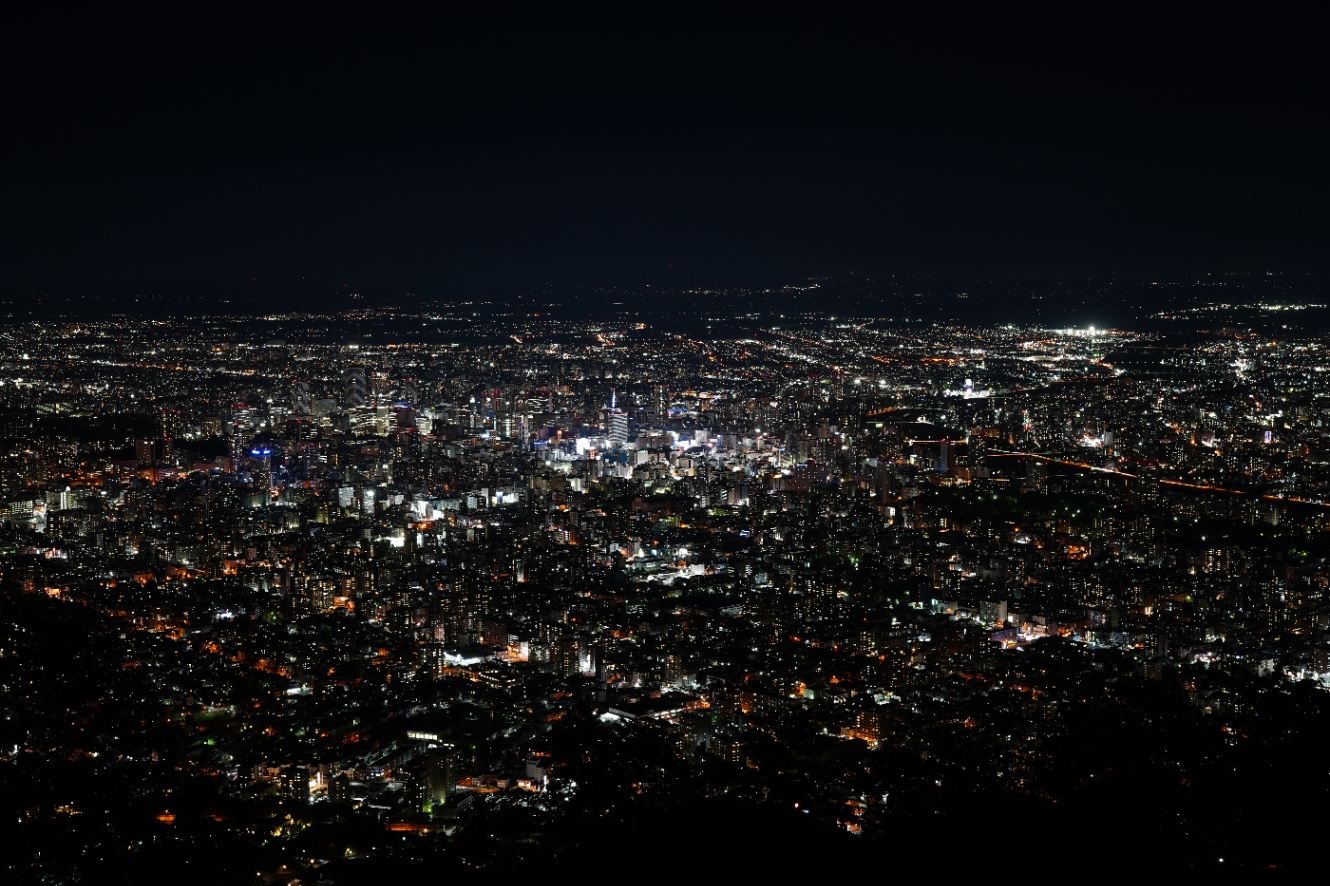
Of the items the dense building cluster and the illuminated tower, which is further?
the illuminated tower

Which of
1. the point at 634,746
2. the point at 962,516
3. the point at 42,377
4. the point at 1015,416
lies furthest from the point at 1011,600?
the point at 42,377

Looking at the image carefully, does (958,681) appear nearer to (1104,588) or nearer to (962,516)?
(1104,588)

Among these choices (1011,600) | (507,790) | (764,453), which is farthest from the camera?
(764,453)

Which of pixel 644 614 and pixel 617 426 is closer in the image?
pixel 644 614

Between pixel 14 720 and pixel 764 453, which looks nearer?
pixel 14 720

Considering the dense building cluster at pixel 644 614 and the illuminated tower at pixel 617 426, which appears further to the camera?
the illuminated tower at pixel 617 426

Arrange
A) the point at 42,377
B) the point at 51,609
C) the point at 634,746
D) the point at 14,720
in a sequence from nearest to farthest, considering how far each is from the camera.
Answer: the point at 634,746, the point at 14,720, the point at 51,609, the point at 42,377

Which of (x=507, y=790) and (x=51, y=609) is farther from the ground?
(x=51, y=609)
